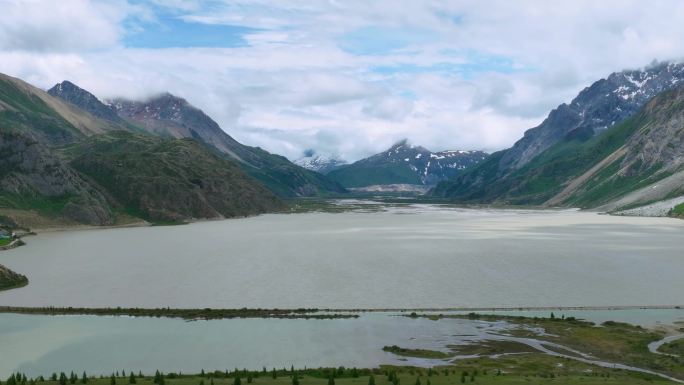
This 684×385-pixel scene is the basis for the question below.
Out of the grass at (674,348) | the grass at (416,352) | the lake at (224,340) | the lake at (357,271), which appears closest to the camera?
the lake at (224,340)

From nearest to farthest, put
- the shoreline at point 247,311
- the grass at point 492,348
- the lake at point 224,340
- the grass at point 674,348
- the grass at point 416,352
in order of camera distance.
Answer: the lake at point 224,340 < the grass at point 674,348 < the grass at point 416,352 < the grass at point 492,348 < the shoreline at point 247,311

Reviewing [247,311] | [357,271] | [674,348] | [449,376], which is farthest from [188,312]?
[674,348]

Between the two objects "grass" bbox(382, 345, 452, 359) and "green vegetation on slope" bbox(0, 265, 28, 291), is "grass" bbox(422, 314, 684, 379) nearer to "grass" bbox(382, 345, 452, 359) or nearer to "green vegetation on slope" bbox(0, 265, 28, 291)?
"grass" bbox(382, 345, 452, 359)

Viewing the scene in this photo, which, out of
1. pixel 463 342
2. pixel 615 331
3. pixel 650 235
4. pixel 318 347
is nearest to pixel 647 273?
pixel 615 331

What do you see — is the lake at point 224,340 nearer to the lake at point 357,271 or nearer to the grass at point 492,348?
the grass at point 492,348

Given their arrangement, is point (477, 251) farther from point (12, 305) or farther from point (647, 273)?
point (12, 305)

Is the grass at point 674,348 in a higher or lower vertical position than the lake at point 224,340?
higher

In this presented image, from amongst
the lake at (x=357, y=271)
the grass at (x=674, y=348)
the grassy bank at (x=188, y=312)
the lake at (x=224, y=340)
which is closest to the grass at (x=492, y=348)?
the lake at (x=224, y=340)
